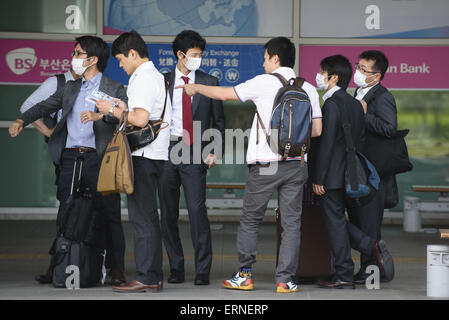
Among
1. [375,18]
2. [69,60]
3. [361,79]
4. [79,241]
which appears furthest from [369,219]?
[69,60]

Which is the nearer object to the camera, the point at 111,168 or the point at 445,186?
the point at 111,168

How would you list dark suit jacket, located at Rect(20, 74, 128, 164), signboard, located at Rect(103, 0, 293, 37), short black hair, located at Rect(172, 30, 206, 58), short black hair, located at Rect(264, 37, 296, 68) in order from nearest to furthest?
short black hair, located at Rect(264, 37, 296, 68) → dark suit jacket, located at Rect(20, 74, 128, 164) → short black hair, located at Rect(172, 30, 206, 58) → signboard, located at Rect(103, 0, 293, 37)

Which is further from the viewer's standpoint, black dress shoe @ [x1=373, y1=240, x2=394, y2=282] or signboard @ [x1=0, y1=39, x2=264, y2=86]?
signboard @ [x1=0, y1=39, x2=264, y2=86]

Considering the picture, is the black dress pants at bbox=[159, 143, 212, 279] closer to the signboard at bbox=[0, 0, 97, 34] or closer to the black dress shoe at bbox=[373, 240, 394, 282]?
the black dress shoe at bbox=[373, 240, 394, 282]

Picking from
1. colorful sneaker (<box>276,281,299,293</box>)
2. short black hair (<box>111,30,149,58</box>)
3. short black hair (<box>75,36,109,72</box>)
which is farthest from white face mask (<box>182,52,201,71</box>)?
colorful sneaker (<box>276,281,299,293</box>)

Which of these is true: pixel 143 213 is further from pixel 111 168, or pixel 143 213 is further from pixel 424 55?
pixel 424 55

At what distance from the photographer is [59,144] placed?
676 centimetres

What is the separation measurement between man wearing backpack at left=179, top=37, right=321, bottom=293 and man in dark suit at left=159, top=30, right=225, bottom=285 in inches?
20.1

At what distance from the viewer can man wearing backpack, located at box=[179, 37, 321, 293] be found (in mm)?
6281

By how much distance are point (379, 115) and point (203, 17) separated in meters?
4.69

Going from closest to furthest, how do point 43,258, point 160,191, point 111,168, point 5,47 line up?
point 111,168 → point 160,191 → point 43,258 → point 5,47

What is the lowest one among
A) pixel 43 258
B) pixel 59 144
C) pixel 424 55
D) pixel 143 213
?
pixel 43 258

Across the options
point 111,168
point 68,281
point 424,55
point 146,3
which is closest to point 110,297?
point 68,281

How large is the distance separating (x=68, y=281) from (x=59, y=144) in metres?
1.11
